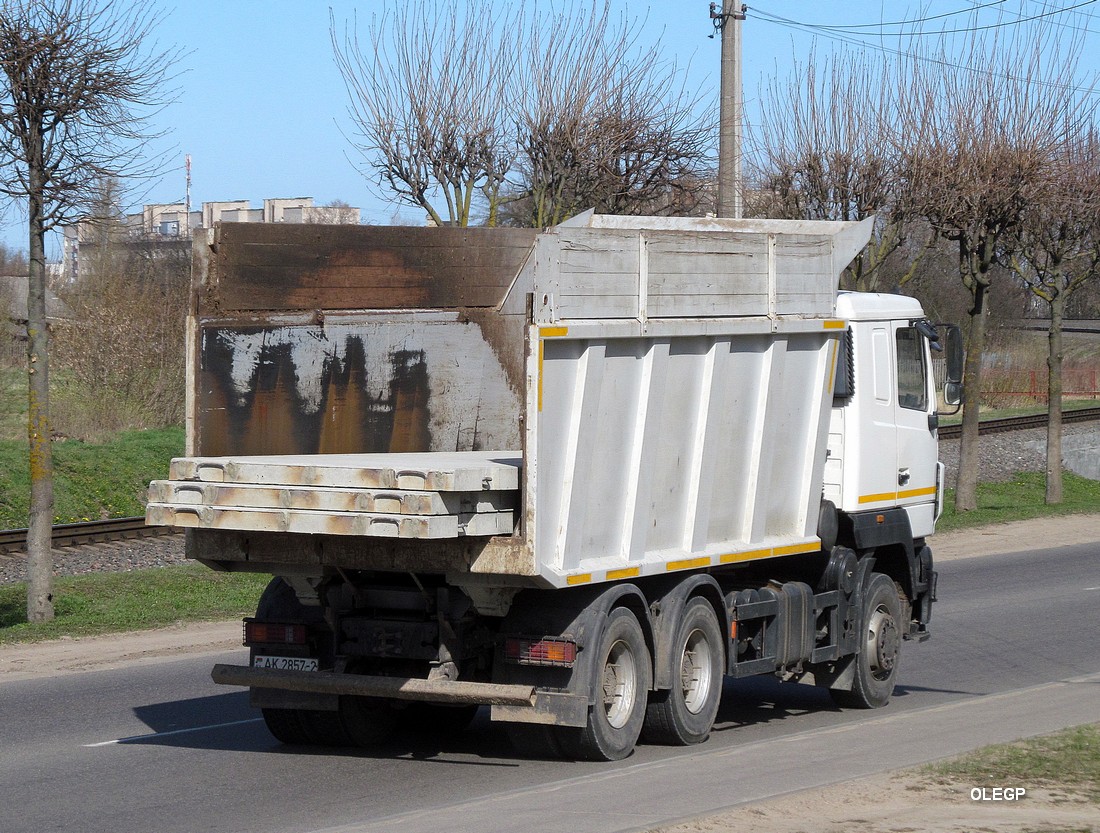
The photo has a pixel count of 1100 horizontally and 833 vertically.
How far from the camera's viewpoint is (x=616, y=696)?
26.9ft

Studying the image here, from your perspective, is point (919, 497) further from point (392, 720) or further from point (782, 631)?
point (392, 720)

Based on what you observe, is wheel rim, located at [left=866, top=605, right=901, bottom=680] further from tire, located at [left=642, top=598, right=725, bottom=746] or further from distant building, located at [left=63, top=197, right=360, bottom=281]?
distant building, located at [left=63, top=197, right=360, bottom=281]

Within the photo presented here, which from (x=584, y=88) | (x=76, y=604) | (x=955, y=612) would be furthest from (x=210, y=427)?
(x=584, y=88)

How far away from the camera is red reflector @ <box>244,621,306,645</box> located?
8.30 meters

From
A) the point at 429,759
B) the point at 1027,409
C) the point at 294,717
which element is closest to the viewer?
the point at 429,759

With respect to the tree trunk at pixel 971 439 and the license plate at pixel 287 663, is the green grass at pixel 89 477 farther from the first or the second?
the license plate at pixel 287 663

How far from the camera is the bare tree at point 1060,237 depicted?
2605 centimetres

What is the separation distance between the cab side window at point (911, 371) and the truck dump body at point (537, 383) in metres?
1.12

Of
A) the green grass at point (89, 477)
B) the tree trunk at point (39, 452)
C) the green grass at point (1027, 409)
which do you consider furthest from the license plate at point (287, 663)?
the green grass at point (1027, 409)

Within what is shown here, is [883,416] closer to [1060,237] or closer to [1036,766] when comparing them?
[1036,766]

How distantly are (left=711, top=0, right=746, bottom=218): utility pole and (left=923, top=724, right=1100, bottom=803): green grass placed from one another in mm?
11203

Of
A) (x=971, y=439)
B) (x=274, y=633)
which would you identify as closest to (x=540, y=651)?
(x=274, y=633)

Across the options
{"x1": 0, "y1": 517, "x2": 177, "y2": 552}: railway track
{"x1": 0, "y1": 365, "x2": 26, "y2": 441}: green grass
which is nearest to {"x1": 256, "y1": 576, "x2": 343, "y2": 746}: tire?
{"x1": 0, "y1": 517, "x2": 177, "y2": 552}: railway track

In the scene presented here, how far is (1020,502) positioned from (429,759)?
74.6 ft
